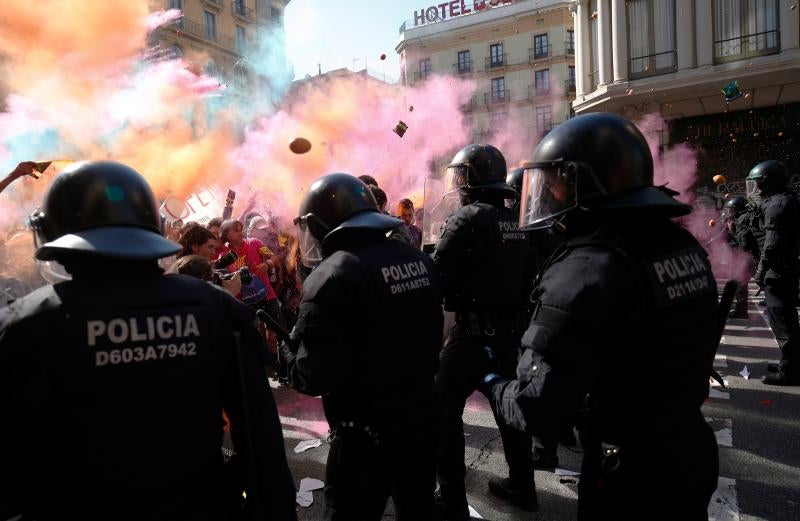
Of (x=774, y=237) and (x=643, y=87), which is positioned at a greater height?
(x=643, y=87)

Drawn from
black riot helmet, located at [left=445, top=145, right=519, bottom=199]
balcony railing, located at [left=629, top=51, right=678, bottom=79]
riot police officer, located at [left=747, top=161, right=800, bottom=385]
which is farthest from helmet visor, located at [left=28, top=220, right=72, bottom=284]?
balcony railing, located at [left=629, top=51, right=678, bottom=79]

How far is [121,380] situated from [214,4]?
32.4 m

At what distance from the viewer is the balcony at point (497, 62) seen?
124 ft

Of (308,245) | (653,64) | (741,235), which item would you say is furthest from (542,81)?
(308,245)

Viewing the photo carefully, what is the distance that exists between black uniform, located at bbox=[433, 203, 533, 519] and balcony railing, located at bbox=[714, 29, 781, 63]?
15549 mm

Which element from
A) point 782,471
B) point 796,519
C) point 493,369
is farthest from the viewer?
point 782,471

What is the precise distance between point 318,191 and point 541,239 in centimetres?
230

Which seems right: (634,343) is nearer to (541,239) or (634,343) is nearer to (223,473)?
(223,473)

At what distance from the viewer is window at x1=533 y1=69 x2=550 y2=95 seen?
37344mm

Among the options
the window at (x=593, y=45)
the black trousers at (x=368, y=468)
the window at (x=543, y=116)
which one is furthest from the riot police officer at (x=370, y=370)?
the window at (x=543, y=116)

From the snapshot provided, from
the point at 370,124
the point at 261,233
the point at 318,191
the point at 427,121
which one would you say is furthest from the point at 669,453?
the point at 427,121

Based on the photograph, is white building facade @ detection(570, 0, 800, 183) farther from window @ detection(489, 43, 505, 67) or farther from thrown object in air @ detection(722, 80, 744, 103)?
window @ detection(489, 43, 505, 67)

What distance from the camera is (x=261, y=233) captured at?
7.91m

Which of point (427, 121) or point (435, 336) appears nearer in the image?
point (435, 336)
